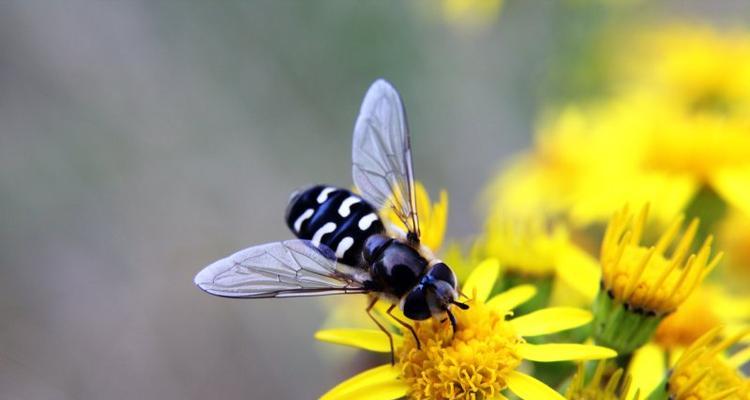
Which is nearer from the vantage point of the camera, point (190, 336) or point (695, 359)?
point (695, 359)

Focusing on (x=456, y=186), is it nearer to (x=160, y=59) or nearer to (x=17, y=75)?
(x=160, y=59)

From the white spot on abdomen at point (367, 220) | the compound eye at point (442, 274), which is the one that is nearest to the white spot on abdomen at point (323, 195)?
the white spot on abdomen at point (367, 220)

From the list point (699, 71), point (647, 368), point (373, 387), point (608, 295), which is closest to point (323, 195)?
point (373, 387)

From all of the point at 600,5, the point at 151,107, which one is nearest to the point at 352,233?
the point at 600,5

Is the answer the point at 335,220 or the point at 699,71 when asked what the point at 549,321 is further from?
the point at 699,71

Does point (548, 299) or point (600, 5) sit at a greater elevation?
point (600, 5)
